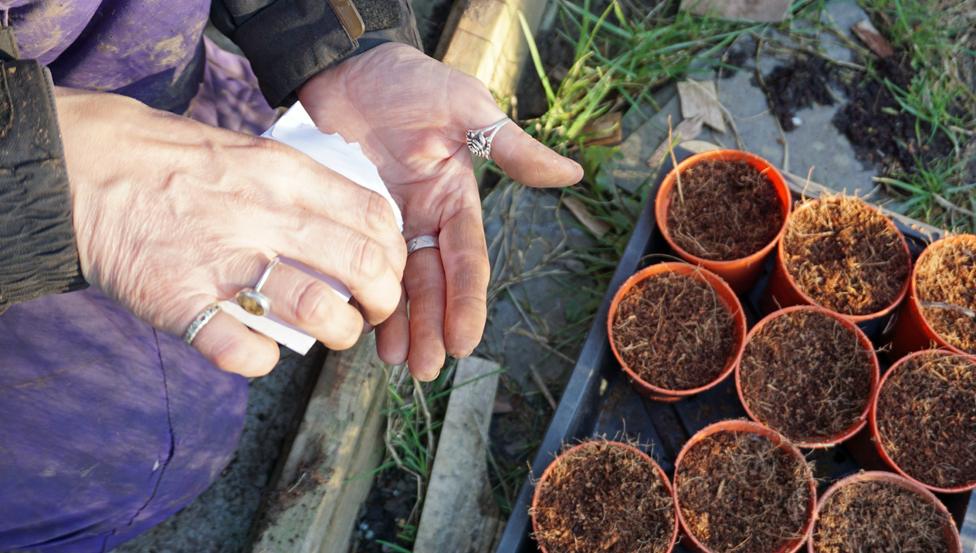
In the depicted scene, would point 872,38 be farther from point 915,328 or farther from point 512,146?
point 512,146

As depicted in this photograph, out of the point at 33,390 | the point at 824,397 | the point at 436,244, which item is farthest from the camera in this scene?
the point at 824,397

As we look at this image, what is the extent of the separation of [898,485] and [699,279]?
0.60 meters

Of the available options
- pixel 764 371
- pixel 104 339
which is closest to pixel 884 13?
pixel 764 371

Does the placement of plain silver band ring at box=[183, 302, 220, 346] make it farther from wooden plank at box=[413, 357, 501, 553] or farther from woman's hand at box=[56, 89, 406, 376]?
wooden plank at box=[413, 357, 501, 553]

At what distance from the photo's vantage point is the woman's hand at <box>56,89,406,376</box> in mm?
1208

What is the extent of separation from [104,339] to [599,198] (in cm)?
135

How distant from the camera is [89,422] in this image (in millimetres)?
1479

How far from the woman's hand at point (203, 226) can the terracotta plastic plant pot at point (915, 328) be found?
1.27 metres

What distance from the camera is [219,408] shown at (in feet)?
5.56

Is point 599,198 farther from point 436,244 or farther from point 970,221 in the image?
point 970,221

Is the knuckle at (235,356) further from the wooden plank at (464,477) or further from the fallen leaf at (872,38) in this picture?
the fallen leaf at (872,38)

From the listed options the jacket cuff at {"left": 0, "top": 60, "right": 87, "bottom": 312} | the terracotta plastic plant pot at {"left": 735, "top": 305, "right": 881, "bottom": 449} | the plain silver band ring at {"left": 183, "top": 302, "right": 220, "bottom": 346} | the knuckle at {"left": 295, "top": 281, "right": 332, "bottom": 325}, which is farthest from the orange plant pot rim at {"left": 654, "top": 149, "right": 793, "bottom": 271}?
the jacket cuff at {"left": 0, "top": 60, "right": 87, "bottom": 312}

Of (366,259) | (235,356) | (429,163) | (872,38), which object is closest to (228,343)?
(235,356)

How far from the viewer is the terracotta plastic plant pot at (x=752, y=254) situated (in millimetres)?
1895
